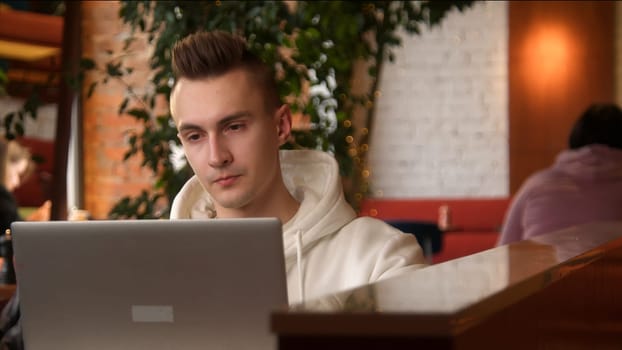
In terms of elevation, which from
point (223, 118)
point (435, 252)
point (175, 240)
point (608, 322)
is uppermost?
point (223, 118)

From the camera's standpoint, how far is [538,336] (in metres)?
1.44

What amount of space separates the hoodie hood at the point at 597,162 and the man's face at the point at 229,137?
7.76 ft

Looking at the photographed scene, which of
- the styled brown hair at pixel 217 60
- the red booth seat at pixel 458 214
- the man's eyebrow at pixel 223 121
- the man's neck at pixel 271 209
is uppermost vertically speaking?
the styled brown hair at pixel 217 60

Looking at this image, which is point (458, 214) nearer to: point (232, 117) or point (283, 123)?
point (283, 123)

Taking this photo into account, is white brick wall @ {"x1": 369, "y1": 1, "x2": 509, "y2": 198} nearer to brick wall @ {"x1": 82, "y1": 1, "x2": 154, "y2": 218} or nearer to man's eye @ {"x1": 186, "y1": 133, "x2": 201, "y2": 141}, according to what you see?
brick wall @ {"x1": 82, "y1": 1, "x2": 154, "y2": 218}

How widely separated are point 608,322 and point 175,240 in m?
0.93

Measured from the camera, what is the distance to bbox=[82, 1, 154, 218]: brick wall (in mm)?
5348

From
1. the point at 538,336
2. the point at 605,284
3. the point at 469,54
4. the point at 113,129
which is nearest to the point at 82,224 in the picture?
the point at 538,336

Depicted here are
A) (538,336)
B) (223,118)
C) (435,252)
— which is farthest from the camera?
(435,252)

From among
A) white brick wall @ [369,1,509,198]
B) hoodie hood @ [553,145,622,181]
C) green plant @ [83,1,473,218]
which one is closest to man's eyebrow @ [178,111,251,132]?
green plant @ [83,1,473,218]

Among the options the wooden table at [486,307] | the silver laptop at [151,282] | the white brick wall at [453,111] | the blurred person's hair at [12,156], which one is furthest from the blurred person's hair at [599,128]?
the white brick wall at [453,111]

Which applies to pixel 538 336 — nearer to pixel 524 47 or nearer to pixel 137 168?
pixel 137 168

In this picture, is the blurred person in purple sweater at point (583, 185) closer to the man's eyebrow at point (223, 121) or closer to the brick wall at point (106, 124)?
the brick wall at point (106, 124)

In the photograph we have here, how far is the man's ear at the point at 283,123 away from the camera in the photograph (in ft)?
7.96
